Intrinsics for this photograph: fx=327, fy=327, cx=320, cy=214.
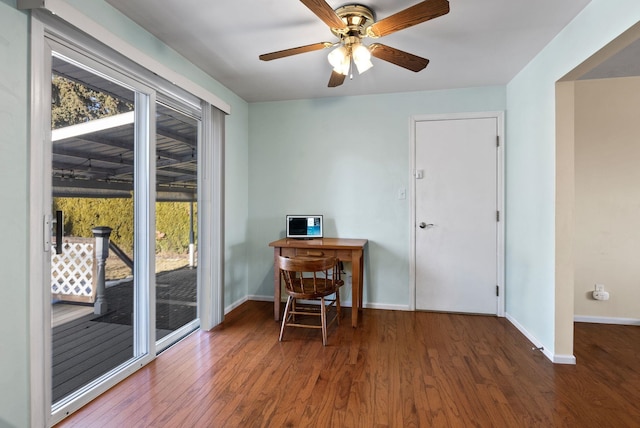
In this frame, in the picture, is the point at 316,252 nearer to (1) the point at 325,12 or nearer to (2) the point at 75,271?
(2) the point at 75,271

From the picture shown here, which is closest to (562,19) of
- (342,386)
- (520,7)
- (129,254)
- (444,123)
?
(520,7)

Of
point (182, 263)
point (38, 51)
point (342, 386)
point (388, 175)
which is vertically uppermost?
point (38, 51)

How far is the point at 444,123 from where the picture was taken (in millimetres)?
3439

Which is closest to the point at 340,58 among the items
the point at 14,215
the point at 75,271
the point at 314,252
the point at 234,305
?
the point at 314,252

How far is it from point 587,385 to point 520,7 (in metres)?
2.39

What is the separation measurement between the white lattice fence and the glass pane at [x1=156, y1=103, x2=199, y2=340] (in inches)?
21.6

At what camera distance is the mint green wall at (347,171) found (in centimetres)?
355

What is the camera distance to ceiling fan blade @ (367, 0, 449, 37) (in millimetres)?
1599

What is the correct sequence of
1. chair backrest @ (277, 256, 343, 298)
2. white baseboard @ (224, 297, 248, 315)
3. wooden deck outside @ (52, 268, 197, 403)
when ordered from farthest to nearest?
1. white baseboard @ (224, 297, 248, 315)
2. chair backrest @ (277, 256, 343, 298)
3. wooden deck outside @ (52, 268, 197, 403)

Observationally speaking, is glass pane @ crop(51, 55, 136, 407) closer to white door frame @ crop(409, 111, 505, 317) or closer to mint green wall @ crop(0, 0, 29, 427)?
mint green wall @ crop(0, 0, 29, 427)

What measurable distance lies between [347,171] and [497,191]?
1565mm

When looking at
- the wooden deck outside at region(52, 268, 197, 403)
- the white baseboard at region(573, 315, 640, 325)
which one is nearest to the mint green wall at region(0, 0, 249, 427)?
the wooden deck outside at region(52, 268, 197, 403)

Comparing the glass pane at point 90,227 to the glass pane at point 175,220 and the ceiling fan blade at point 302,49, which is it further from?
the ceiling fan blade at point 302,49

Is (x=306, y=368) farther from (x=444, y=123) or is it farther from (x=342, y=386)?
(x=444, y=123)
